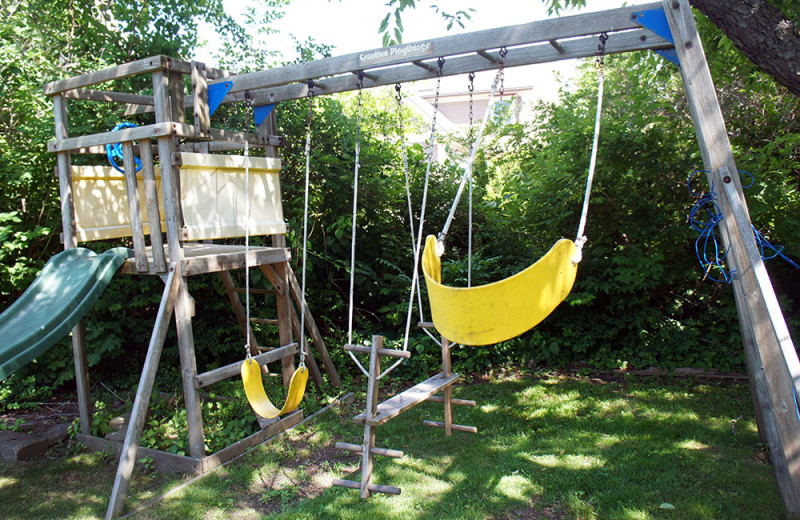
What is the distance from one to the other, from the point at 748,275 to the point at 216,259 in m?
3.30

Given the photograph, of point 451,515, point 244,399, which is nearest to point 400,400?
point 451,515

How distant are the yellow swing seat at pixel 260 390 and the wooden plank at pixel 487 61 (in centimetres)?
207

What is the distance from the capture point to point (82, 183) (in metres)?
4.40

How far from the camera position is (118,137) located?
150 inches

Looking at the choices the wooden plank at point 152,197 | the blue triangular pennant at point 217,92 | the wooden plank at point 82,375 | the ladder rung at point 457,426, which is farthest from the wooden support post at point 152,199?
the ladder rung at point 457,426

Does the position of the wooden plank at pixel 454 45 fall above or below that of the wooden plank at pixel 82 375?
above

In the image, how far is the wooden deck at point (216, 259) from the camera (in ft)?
13.0

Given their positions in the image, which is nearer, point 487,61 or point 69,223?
point 487,61

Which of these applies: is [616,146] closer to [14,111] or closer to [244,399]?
[244,399]

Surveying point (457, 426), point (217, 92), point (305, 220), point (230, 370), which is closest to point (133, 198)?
point (217, 92)

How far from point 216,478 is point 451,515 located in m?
1.58

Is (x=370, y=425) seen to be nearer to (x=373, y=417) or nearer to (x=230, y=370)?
(x=373, y=417)

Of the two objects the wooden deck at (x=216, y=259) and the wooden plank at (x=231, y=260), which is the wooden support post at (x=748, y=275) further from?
the wooden deck at (x=216, y=259)

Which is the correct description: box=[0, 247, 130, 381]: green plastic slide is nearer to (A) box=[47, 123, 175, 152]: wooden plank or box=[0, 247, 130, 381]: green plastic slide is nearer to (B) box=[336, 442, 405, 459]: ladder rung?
(A) box=[47, 123, 175, 152]: wooden plank
